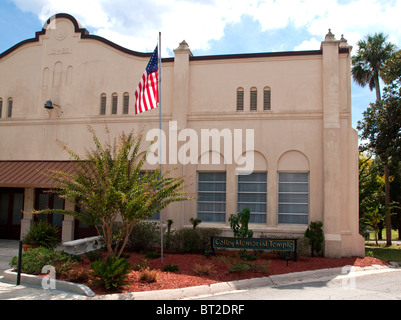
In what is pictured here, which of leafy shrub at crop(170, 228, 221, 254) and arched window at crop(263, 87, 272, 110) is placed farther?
arched window at crop(263, 87, 272, 110)

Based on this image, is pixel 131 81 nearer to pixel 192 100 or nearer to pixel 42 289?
pixel 192 100

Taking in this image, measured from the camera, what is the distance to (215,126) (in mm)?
15664

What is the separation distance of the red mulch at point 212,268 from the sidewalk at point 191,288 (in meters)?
0.30

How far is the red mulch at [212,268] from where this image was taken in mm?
9336

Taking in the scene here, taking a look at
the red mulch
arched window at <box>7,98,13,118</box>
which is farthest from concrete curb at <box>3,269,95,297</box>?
arched window at <box>7,98,13,118</box>

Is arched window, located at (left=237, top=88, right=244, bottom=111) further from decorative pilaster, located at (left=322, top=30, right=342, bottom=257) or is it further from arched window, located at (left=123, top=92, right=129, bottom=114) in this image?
arched window, located at (left=123, top=92, right=129, bottom=114)

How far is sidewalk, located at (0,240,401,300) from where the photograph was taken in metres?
8.32

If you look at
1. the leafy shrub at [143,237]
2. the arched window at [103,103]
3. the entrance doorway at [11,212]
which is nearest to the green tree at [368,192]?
the leafy shrub at [143,237]

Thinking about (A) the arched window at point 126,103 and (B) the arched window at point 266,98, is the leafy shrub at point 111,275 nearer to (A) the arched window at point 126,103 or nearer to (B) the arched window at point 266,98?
(A) the arched window at point 126,103

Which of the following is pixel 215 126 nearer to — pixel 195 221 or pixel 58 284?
pixel 195 221

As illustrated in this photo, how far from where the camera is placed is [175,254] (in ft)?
44.5

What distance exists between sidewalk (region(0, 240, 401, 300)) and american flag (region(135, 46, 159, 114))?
20.9 ft
